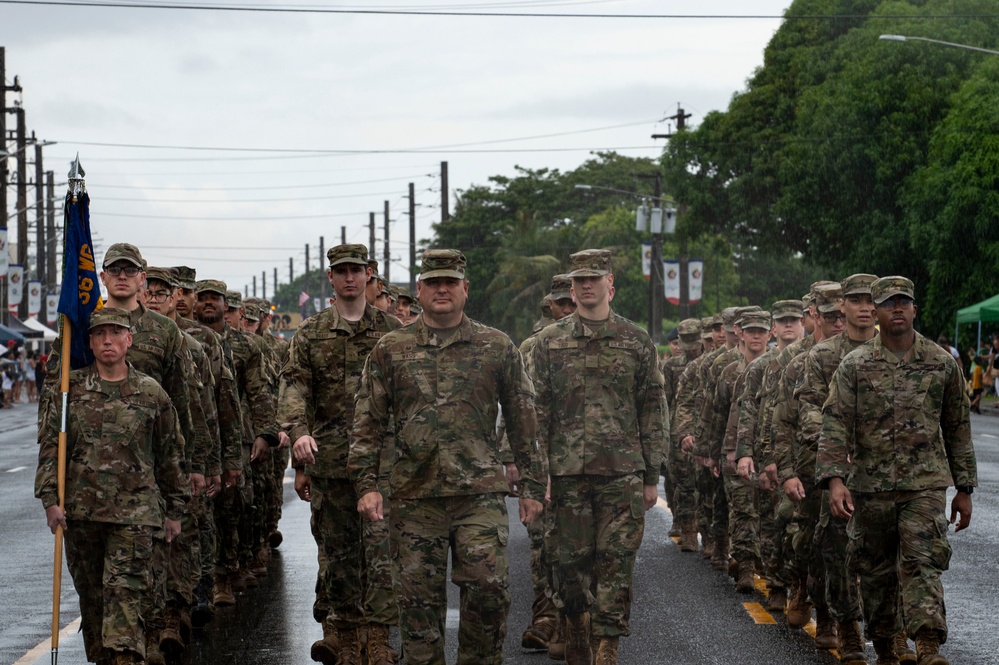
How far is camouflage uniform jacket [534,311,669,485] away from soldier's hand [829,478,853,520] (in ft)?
3.00

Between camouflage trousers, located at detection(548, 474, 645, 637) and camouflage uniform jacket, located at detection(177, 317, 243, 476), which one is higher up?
camouflage uniform jacket, located at detection(177, 317, 243, 476)

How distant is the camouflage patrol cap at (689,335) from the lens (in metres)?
14.8

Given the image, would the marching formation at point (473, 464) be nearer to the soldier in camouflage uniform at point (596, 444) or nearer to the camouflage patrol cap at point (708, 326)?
the soldier in camouflage uniform at point (596, 444)

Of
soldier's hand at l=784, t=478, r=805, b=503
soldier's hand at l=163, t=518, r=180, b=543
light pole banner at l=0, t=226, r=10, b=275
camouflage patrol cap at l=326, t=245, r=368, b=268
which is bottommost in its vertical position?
soldier's hand at l=163, t=518, r=180, b=543

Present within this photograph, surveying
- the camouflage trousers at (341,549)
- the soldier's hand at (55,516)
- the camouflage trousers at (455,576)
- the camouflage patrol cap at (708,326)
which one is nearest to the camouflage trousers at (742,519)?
the camouflage patrol cap at (708,326)

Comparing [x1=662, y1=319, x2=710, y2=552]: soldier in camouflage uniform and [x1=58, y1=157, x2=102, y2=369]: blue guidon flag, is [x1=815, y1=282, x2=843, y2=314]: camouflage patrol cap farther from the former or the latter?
[x1=58, y1=157, x2=102, y2=369]: blue guidon flag

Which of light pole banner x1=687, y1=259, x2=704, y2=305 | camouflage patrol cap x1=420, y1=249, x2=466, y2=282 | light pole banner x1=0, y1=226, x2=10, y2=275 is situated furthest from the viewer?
light pole banner x1=687, y1=259, x2=704, y2=305

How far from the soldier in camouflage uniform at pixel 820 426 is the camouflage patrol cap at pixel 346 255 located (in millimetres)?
2712

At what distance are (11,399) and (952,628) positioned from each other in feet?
151

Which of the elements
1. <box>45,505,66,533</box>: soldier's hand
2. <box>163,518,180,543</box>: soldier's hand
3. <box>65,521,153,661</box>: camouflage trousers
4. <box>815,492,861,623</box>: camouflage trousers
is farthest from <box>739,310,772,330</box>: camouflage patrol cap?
<box>45,505,66,533</box>: soldier's hand

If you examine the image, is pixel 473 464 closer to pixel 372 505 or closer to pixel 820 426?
pixel 372 505

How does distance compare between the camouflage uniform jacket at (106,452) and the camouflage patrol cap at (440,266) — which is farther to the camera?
the camouflage uniform jacket at (106,452)

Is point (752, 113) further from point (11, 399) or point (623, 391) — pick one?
point (623, 391)

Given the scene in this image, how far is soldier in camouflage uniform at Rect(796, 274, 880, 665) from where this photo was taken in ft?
28.9
